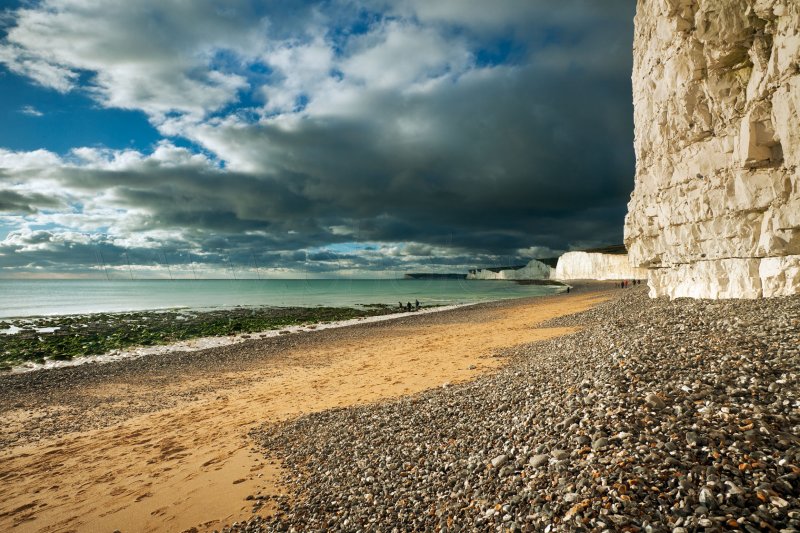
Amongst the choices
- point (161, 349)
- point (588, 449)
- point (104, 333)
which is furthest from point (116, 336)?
point (588, 449)

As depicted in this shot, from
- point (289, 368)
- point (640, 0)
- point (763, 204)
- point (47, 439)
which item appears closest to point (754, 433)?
point (763, 204)

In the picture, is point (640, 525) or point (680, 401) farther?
point (680, 401)

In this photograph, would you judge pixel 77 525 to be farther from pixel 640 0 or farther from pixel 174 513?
pixel 640 0

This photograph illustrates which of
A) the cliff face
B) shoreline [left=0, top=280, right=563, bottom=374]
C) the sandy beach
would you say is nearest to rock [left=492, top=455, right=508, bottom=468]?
the sandy beach

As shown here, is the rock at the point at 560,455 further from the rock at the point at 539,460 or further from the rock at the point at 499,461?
the rock at the point at 499,461

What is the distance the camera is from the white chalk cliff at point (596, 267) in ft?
315

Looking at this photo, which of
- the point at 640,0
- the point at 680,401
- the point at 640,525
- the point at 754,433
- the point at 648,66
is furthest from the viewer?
the point at 640,0

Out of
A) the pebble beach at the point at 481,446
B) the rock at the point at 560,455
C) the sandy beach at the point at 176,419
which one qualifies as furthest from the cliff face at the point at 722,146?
the rock at the point at 560,455

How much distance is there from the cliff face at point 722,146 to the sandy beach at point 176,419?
9.26m

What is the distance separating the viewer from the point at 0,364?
2322cm

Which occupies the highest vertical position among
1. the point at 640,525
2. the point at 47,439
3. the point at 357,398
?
the point at 640,525

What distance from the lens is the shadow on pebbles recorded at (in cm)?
386

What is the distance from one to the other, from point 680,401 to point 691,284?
52.2ft

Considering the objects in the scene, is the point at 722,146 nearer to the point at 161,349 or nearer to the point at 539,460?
the point at 539,460
